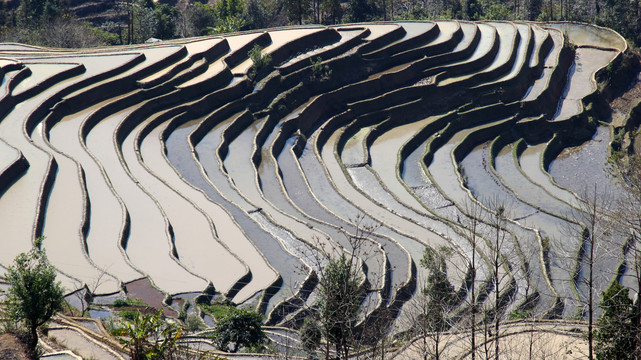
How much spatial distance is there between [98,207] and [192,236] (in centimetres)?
459

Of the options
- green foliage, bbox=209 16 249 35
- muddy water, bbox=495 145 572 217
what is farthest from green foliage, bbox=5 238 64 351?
green foliage, bbox=209 16 249 35

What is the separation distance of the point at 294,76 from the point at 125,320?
97.6 ft

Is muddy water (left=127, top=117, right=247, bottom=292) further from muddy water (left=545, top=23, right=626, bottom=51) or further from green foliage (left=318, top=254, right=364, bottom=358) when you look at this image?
muddy water (left=545, top=23, right=626, bottom=51)

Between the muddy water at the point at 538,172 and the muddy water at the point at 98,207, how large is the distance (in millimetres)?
22713

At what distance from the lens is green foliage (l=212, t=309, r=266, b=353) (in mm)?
22703

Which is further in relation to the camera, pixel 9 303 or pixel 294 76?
pixel 294 76

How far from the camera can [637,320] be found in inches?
666

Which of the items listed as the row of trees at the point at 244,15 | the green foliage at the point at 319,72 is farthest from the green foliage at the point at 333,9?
the green foliage at the point at 319,72

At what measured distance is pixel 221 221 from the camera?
34000mm

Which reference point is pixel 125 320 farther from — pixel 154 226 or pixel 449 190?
pixel 449 190

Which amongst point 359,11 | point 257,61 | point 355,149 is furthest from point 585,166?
point 359,11

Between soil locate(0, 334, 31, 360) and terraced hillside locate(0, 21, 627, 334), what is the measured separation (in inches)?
326

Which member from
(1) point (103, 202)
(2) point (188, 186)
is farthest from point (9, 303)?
(2) point (188, 186)

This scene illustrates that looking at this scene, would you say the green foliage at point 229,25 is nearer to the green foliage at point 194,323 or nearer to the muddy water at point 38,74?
the muddy water at point 38,74
